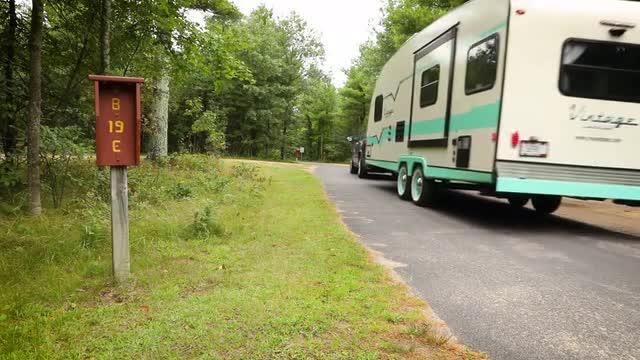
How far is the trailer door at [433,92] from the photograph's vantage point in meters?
8.23

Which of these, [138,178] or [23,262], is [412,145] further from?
[23,262]

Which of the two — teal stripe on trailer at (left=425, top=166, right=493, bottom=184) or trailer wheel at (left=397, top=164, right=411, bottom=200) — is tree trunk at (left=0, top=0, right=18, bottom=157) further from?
trailer wheel at (left=397, top=164, right=411, bottom=200)

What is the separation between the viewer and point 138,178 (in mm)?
9789

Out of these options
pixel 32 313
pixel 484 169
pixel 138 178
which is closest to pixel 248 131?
pixel 138 178

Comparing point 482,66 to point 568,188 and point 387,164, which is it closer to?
point 568,188

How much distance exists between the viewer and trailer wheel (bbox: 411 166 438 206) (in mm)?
9219

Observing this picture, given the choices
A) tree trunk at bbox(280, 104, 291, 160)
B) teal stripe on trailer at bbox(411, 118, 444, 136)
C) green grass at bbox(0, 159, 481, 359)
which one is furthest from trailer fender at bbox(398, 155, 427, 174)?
tree trunk at bbox(280, 104, 291, 160)

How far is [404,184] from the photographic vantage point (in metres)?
10.6

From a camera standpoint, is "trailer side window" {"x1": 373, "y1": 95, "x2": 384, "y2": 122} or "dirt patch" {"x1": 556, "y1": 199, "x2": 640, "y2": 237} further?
"trailer side window" {"x1": 373, "y1": 95, "x2": 384, "y2": 122}

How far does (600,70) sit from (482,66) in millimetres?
1581

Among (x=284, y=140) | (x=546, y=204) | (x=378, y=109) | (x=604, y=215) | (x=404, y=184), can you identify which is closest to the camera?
(x=546, y=204)

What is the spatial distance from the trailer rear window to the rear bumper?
1071 millimetres

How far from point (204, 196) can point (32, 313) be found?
598cm

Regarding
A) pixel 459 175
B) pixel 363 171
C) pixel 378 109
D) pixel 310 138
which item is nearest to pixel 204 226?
pixel 459 175
